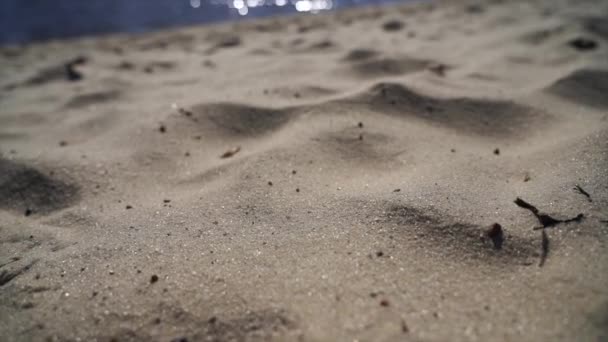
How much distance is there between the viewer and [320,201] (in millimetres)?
1334

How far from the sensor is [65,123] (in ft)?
6.85

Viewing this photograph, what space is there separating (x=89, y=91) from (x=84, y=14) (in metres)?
4.79

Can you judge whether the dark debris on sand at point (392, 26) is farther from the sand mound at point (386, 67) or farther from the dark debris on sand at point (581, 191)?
the dark debris on sand at point (581, 191)

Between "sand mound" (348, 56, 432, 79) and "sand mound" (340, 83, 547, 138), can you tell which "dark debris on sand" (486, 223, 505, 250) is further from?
"sand mound" (348, 56, 432, 79)

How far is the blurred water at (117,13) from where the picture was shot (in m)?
5.71

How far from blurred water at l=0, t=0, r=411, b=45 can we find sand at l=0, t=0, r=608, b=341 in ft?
12.1

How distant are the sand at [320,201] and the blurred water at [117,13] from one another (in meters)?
3.68

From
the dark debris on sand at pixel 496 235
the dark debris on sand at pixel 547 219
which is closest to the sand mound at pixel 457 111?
the dark debris on sand at pixel 547 219

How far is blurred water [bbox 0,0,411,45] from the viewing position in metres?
5.71

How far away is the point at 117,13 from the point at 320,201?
252 inches

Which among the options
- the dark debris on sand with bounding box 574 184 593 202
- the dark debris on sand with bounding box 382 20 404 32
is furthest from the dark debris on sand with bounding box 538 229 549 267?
the dark debris on sand with bounding box 382 20 404 32

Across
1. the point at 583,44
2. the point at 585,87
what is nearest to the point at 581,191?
the point at 585,87

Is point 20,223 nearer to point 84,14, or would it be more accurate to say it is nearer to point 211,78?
point 211,78

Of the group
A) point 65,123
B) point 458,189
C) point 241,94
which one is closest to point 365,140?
point 458,189
